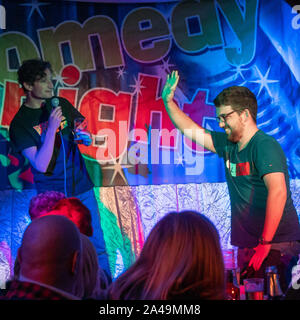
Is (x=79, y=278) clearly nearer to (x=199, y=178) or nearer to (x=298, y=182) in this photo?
(x=199, y=178)

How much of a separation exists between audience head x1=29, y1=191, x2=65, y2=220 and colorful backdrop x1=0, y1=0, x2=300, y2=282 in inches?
2.7

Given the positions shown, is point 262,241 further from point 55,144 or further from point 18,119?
point 18,119

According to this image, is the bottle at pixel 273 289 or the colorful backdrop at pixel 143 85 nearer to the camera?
the bottle at pixel 273 289

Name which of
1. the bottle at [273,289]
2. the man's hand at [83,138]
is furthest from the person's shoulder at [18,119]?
the bottle at [273,289]

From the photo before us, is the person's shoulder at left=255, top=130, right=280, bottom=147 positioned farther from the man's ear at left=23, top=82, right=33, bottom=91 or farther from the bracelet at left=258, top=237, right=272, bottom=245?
the man's ear at left=23, top=82, right=33, bottom=91

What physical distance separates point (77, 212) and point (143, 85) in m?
1.10

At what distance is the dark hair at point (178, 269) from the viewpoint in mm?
1509

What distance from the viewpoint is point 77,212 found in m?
3.04

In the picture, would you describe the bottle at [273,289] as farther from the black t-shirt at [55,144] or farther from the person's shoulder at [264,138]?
the black t-shirt at [55,144]

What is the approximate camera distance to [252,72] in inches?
128

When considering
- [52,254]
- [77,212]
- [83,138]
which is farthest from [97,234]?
[52,254]

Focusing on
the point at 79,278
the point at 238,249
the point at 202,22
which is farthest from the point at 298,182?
the point at 79,278

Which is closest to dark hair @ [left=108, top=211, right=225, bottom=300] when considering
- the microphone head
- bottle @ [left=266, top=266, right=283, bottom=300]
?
bottle @ [left=266, top=266, right=283, bottom=300]

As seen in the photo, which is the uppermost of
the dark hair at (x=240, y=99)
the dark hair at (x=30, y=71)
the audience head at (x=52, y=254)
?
the dark hair at (x=30, y=71)
